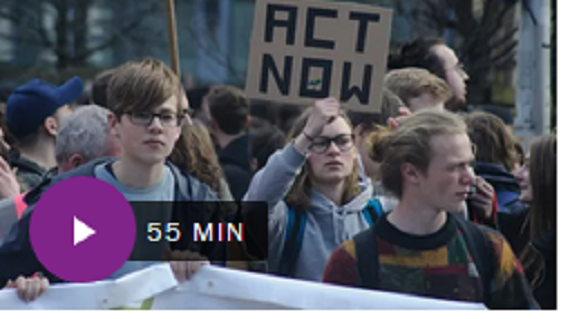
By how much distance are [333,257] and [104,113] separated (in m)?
0.90

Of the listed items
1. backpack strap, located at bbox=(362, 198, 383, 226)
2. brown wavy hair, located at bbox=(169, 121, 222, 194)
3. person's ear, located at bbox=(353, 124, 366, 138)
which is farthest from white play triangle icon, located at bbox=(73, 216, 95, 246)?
person's ear, located at bbox=(353, 124, 366, 138)

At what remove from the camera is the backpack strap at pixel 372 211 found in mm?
2727

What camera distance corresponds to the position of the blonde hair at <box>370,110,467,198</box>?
8.30ft

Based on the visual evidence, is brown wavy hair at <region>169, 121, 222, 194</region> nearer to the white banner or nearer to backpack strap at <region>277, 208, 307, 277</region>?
backpack strap at <region>277, 208, 307, 277</region>

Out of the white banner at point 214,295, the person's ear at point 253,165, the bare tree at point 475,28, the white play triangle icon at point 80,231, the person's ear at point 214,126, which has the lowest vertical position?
the white banner at point 214,295

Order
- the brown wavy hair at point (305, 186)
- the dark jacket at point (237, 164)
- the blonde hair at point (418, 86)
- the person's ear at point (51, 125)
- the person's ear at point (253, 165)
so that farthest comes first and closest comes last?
the person's ear at point (253, 165), the dark jacket at point (237, 164), the person's ear at point (51, 125), the blonde hair at point (418, 86), the brown wavy hair at point (305, 186)

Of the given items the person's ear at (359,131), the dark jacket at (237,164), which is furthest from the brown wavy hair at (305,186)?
the dark jacket at (237,164)

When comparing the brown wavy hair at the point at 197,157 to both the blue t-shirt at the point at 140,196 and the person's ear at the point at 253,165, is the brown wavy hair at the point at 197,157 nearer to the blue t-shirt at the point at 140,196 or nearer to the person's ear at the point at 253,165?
the blue t-shirt at the point at 140,196

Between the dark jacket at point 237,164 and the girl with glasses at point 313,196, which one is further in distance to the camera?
the dark jacket at point 237,164

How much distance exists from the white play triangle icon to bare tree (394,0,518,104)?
7.11 ft

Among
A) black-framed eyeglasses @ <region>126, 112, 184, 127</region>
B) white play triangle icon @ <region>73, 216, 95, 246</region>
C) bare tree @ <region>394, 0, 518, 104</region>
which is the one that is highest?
bare tree @ <region>394, 0, 518, 104</region>

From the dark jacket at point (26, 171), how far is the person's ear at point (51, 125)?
0.41 feet

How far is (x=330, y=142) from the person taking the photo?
272 cm

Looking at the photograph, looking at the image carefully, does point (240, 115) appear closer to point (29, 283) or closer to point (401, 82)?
point (401, 82)
